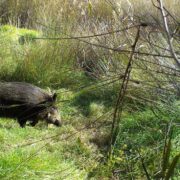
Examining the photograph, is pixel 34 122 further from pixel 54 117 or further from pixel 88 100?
pixel 88 100

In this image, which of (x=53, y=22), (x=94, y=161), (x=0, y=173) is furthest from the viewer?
(x=53, y=22)

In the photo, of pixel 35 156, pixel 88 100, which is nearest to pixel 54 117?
pixel 88 100

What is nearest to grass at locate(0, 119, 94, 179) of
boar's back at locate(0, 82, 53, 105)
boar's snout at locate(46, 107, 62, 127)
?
boar's snout at locate(46, 107, 62, 127)

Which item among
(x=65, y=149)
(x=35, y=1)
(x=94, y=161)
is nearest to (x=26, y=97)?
(x=65, y=149)

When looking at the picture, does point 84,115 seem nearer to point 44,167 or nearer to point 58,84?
point 58,84

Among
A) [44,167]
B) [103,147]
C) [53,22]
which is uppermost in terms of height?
[53,22]

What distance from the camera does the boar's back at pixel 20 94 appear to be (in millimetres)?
5922

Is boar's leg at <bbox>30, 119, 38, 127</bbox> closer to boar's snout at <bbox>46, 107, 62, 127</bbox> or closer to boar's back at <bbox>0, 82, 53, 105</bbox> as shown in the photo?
boar's snout at <bbox>46, 107, 62, 127</bbox>

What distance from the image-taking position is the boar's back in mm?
5922

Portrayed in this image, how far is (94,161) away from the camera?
509 centimetres

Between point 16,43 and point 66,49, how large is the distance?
3.07 feet

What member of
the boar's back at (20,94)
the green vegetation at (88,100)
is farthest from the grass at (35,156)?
the boar's back at (20,94)

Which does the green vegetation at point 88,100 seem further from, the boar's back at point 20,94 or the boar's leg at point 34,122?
the boar's back at point 20,94

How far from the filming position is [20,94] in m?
5.99
